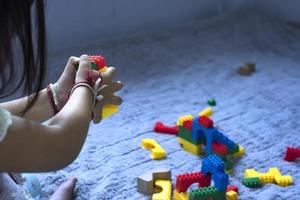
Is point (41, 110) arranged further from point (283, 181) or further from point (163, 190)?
point (283, 181)

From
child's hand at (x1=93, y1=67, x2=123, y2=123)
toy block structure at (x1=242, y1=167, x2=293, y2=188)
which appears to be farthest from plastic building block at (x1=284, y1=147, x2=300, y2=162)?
child's hand at (x1=93, y1=67, x2=123, y2=123)

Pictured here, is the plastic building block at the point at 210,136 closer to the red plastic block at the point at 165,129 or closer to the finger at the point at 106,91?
the red plastic block at the point at 165,129

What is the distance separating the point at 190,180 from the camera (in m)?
0.94

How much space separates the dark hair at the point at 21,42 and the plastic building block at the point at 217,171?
14.6 inches

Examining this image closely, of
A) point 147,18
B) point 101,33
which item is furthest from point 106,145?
point 147,18

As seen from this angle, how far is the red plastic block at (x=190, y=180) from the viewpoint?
941 mm

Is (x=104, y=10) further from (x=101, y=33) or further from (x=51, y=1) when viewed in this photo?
(x=51, y=1)

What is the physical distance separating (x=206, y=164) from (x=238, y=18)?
3.73 feet

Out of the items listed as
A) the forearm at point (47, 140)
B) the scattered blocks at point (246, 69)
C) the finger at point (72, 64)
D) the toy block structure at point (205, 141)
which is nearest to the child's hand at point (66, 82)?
the finger at point (72, 64)

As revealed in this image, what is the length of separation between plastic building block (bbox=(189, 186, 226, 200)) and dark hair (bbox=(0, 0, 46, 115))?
341mm

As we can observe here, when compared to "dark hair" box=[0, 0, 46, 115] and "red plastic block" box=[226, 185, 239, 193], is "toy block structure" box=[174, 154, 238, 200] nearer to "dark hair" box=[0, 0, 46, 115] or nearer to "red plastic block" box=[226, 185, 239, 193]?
"red plastic block" box=[226, 185, 239, 193]

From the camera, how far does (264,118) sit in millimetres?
1293

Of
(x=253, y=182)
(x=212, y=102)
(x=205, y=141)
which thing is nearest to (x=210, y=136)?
(x=205, y=141)

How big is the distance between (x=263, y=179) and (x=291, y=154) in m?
A: 0.12
